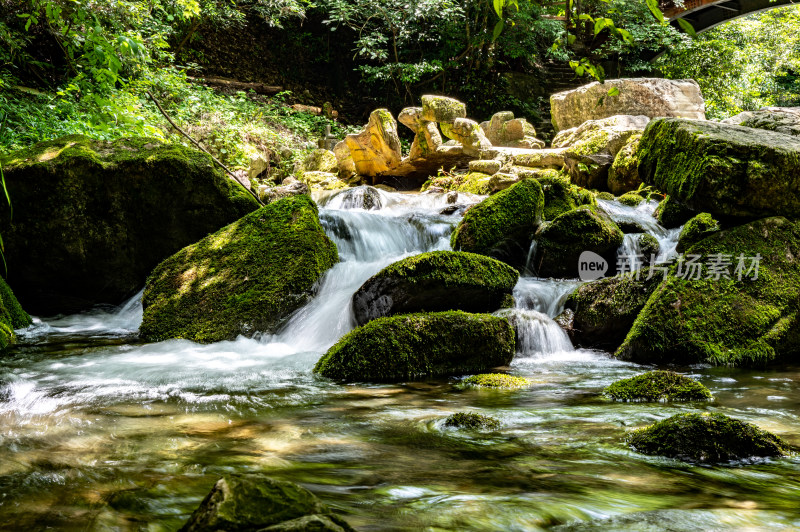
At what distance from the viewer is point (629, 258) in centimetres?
733

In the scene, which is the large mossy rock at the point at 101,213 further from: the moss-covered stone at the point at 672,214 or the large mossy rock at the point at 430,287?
the moss-covered stone at the point at 672,214

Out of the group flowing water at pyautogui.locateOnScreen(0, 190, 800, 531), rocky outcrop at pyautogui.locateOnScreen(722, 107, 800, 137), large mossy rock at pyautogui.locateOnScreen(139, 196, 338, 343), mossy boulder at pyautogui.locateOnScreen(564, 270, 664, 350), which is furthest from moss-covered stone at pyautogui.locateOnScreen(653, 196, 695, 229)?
large mossy rock at pyautogui.locateOnScreen(139, 196, 338, 343)

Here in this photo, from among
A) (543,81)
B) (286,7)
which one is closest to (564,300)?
(286,7)

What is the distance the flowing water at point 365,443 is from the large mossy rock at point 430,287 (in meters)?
0.57

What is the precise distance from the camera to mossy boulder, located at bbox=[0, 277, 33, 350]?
585 centimetres

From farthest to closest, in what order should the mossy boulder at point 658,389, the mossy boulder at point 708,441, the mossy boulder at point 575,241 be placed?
the mossy boulder at point 575,241
the mossy boulder at point 658,389
the mossy boulder at point 708,441

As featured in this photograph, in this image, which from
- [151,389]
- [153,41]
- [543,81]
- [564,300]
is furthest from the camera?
[543,81]

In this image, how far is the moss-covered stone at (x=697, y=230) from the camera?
6.14m

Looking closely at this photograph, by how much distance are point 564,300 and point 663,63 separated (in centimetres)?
2017

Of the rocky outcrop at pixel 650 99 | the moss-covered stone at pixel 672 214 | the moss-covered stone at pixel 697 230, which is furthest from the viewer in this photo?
the rocky outcrop at pixel 650 99

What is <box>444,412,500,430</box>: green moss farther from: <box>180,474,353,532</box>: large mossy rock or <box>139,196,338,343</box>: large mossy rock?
<box>139,196,338,343</box>: large mossy rock

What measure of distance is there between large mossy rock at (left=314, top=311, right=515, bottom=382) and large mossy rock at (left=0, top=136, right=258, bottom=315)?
153 inches

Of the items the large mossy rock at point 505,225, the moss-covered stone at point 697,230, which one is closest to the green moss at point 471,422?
the moss-covered stone at point 697,230

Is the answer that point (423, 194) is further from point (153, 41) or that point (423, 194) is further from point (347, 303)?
point (347, 303)
